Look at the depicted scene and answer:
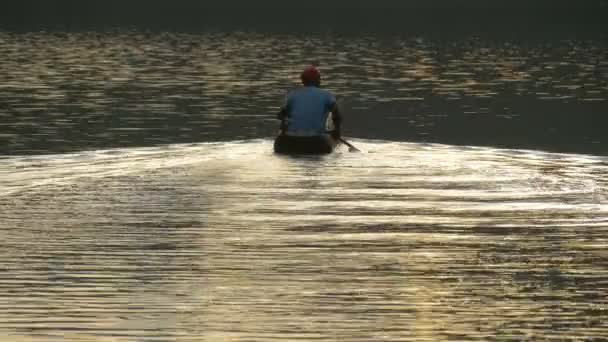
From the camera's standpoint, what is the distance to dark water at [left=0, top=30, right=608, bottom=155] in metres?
37.2

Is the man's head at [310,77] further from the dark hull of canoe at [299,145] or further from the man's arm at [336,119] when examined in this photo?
the dark hull of canoe at [299,145]

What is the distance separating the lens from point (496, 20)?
156 meters

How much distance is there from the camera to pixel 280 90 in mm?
56344

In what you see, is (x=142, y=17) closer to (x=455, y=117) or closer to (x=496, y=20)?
(x=496, y=20)

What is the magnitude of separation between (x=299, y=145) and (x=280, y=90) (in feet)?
104

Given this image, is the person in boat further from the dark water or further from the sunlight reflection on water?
the dark water

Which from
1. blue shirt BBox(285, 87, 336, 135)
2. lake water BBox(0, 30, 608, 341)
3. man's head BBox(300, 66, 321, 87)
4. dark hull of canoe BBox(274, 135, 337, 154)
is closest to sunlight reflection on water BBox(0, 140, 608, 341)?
lake water BBox(0, 30, 608, 341)

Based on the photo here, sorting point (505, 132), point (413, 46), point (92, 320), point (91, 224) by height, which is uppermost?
point (92, 320)

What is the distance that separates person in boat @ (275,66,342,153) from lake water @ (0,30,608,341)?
1.12 feet

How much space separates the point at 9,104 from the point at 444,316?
34786 mm

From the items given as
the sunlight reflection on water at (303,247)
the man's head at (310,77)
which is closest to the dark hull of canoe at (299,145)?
the sunlight reflection on water at (303,247)

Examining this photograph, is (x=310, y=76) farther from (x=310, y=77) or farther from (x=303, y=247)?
(x=303, y=247)

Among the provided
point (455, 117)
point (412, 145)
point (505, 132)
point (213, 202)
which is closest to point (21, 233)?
point (213, 202)

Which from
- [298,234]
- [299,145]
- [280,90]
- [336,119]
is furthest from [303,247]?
[280,90]
